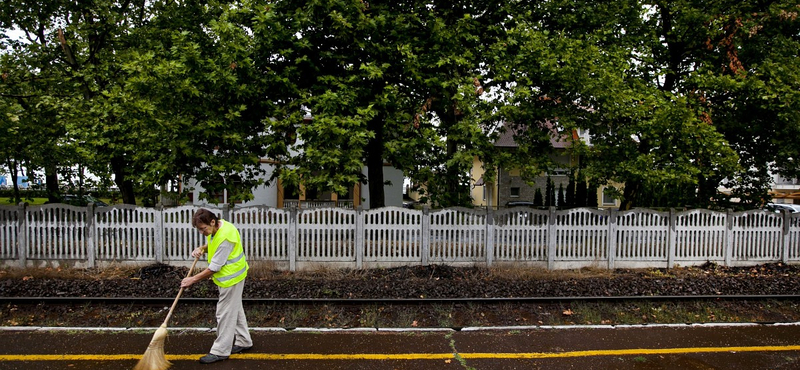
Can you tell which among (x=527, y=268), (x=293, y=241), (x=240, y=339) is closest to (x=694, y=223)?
(x=527, y=268)

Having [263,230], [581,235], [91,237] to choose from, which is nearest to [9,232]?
[91,237]

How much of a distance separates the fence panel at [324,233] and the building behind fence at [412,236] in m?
0.02

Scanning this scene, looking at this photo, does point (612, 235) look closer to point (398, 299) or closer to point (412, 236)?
point (412, 236)

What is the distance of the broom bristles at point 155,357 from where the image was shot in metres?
4.49

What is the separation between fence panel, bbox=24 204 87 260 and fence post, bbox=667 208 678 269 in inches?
→ 468

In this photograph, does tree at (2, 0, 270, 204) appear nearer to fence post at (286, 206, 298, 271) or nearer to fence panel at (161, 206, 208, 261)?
fence panel at (161, 206, 208, 261)

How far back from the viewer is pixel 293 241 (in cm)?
922

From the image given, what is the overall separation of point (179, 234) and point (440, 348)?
6.18 meters

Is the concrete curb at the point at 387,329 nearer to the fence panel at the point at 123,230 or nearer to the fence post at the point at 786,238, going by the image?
the fence panel at the point at 123,230

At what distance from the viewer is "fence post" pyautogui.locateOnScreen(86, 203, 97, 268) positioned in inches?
352

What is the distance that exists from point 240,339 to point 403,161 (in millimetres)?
5563

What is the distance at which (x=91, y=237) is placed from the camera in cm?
895

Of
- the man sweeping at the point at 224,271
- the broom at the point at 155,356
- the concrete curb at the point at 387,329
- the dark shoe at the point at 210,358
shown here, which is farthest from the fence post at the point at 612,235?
the broom at the point at 155,356

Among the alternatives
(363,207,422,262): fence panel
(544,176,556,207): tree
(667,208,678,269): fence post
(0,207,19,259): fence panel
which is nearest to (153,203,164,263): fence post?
(0,207,19,259): fence panel
